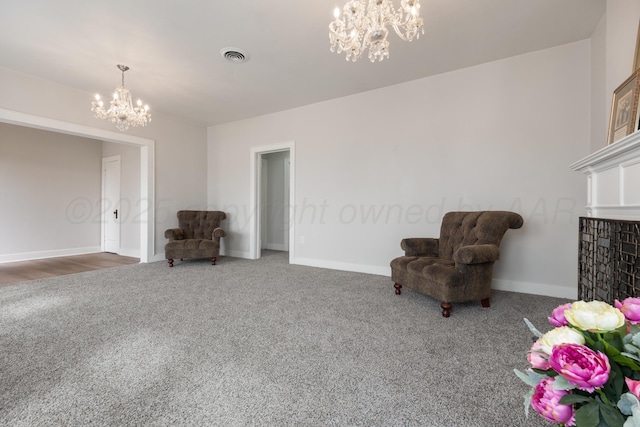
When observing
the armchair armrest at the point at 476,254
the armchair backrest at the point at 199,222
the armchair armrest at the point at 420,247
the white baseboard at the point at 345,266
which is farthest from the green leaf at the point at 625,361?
the armchair backrest at the point at 199,222

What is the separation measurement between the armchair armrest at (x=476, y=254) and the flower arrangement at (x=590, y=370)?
178cm

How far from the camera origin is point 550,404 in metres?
0.58

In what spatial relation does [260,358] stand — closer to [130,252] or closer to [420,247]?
[420,247]

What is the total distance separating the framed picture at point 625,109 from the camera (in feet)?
5.26

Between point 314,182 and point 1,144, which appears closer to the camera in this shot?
point 314,182

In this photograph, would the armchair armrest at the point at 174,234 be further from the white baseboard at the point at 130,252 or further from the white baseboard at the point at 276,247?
the white baseboard at the point at 276,247

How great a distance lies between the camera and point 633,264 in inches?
52.9

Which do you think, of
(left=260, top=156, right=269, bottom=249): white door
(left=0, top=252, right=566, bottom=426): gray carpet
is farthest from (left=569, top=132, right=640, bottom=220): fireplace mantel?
(left=260, top=156, right=269, bottom=249): white door

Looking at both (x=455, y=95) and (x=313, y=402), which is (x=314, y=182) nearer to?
(x=455, y=95)

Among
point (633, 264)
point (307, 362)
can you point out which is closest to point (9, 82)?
point (307, 362)

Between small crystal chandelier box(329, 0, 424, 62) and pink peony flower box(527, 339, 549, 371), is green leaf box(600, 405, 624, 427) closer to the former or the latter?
pink peony flower box(527, 339, 549, 371)

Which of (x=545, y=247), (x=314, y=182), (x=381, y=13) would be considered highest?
(x=381, y=13)

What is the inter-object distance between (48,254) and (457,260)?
7230 mm

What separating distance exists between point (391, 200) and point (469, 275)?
5.30 feet
